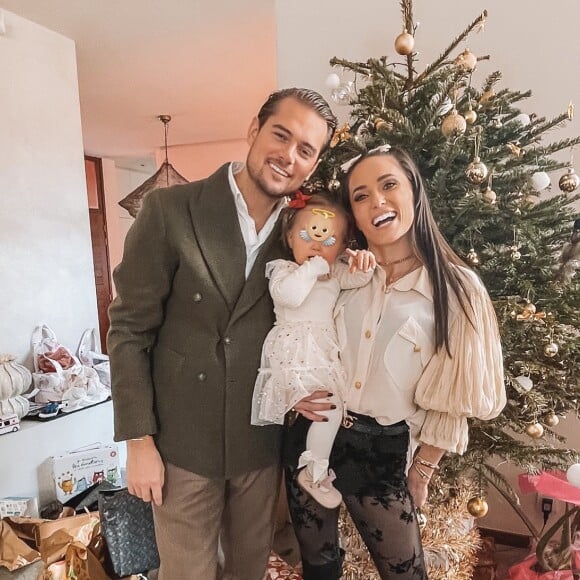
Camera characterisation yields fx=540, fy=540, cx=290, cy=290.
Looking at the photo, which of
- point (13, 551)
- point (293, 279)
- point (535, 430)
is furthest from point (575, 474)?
point (13, 551)

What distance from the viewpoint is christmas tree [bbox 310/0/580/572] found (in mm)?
1348

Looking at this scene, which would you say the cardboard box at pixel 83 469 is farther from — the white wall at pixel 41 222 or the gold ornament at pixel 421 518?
the gold ornament at pixel 421 518

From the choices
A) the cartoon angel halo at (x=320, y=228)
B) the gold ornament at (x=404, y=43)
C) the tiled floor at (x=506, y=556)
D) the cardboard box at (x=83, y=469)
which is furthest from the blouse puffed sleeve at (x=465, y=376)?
the cardboard box at (x=83, y=469)

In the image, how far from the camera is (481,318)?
1118 millimetres

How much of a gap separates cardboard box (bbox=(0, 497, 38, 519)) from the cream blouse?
1.60 metres

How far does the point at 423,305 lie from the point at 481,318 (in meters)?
0.12

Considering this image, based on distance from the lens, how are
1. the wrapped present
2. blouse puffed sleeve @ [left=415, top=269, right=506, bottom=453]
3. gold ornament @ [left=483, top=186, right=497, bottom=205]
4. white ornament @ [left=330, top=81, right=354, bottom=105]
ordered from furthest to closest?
1. the wrapped present
2. white ornament @ [left=330, top=81, right=354, bottom=105]
3. gold ornament @ [left=483, top=186, right=497, bottom=205]
4. blouse puffed sleeve @ [left=415, top=269, right=506, bottom=453]

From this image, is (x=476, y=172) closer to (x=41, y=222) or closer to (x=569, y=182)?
(x=569, y=182)

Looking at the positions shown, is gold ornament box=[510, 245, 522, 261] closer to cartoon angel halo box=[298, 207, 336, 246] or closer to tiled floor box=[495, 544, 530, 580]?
cartoon angel halo box=[298, 207, 336, 246]

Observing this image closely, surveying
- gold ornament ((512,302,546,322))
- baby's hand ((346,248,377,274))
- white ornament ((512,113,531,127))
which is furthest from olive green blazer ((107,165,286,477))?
white ornament ((512,113,531,127))

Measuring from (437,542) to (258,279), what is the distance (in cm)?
93

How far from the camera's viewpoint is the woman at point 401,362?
1.12 m

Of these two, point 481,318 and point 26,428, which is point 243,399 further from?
point 26,428

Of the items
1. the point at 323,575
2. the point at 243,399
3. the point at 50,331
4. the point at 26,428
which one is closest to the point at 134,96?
the point at 50,331
